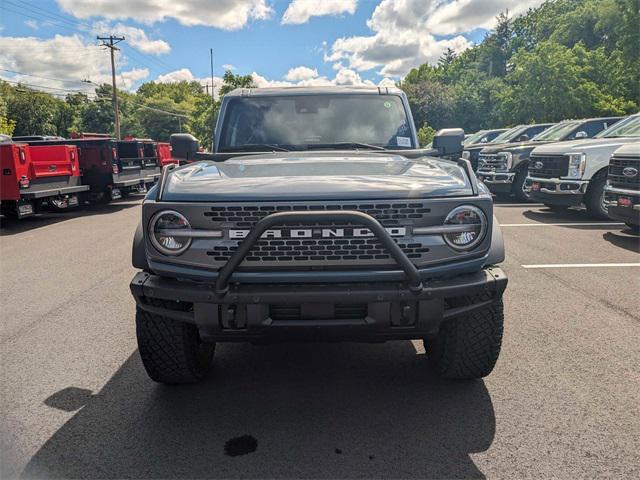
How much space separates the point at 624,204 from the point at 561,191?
95.0 inches

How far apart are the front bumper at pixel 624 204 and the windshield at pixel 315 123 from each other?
15.8ft

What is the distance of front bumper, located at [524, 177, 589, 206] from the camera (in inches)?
391

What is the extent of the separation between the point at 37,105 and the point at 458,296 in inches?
3056

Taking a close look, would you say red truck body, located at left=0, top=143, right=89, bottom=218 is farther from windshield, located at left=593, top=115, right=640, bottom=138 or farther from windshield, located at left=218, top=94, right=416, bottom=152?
windshield, located at left=593, top=115, right=640, bottom=138

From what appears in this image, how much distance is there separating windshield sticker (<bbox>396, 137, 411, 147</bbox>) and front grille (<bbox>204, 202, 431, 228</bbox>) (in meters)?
1.69

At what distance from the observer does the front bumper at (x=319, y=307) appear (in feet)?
8.45

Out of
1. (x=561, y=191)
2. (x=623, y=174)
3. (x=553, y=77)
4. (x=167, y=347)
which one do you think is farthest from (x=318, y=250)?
(x=553, y=77)

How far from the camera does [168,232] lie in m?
2.75

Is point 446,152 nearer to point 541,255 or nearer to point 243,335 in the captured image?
point 243,335

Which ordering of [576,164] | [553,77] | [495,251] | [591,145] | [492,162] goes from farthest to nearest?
[553,77] < [492,162] < [576,164] < [591,145] < [495,251]

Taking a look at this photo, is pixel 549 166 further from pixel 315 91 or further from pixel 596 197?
pixel 315 91

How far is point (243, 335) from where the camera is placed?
107 inches

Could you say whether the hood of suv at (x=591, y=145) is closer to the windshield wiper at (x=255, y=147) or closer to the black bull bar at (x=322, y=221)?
the windshield wiper at (x=255, y=147)

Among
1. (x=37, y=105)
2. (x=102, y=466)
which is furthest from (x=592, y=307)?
(x=37, y=105)
